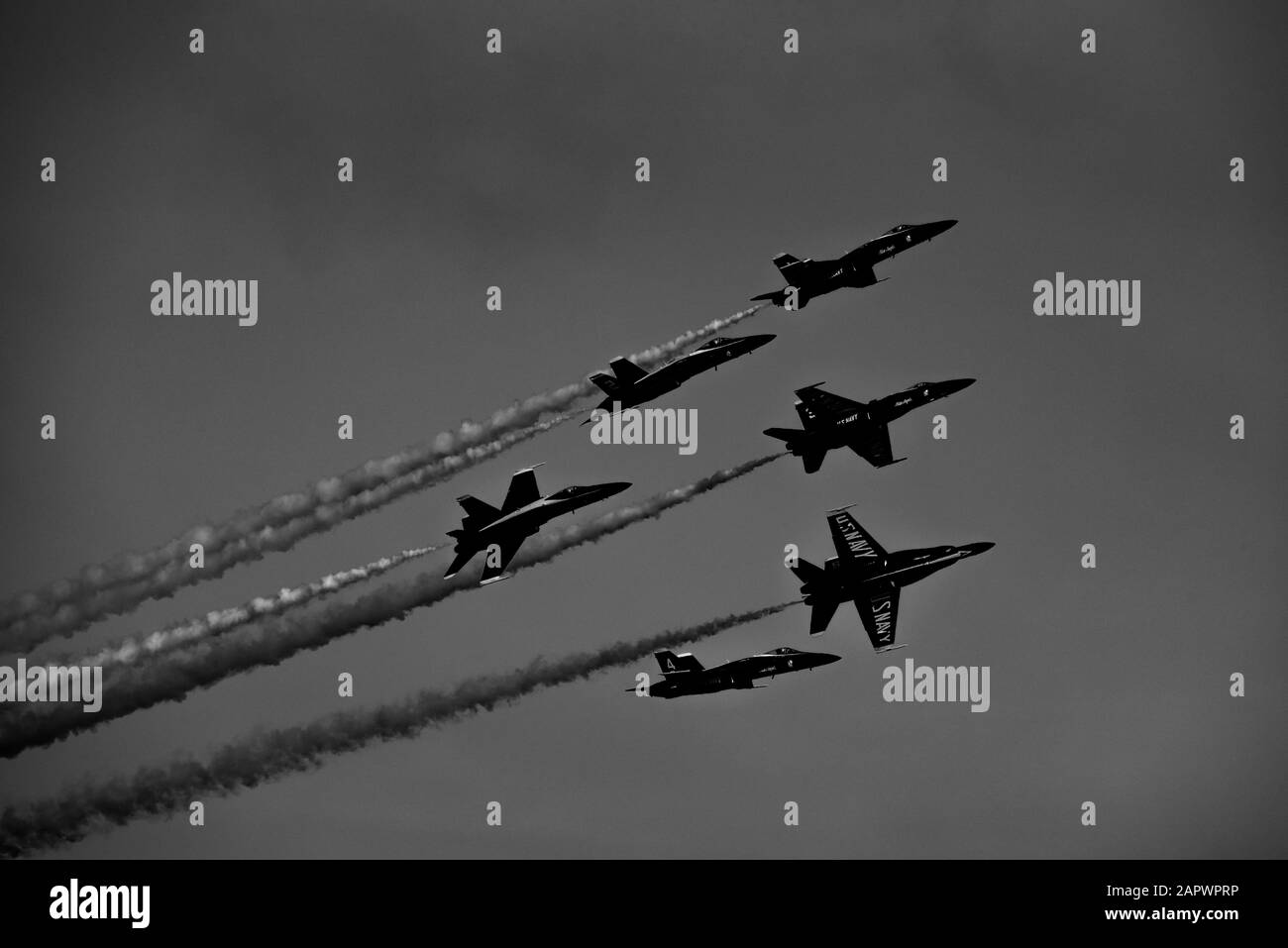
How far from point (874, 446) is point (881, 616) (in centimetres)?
833

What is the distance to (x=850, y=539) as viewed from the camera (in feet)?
340

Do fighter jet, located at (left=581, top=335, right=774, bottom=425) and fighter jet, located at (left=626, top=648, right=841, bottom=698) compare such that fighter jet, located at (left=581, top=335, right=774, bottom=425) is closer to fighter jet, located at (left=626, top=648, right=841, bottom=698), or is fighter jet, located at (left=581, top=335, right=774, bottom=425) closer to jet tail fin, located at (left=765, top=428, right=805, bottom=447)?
jet tail fin, located at (left=765, top=428, right=805, bottom=447)

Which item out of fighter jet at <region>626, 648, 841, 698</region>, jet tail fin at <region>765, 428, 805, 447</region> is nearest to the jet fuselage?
jet tail fin at <region>765, 428, 805, 447</region>

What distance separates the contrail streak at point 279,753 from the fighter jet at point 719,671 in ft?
6.83

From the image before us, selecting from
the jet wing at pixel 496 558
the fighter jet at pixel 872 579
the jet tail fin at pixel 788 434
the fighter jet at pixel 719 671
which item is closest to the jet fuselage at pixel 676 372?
the jet tail fin at pixel 788 434

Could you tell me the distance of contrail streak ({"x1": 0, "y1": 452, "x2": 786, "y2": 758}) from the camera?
9131cm

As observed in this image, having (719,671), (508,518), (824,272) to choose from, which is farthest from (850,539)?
(508,518)

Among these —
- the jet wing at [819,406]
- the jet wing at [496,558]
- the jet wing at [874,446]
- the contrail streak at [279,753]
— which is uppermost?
the jet wing at [819,406]

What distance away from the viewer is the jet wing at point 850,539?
333ft

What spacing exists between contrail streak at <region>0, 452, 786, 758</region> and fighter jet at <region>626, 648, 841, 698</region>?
8.11 m

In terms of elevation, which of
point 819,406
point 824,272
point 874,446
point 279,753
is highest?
point 824,272

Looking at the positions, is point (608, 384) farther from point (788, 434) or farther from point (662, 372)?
point (788, 434)

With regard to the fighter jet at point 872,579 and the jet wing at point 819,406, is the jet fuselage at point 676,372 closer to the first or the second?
the jet wing at point 819,406
